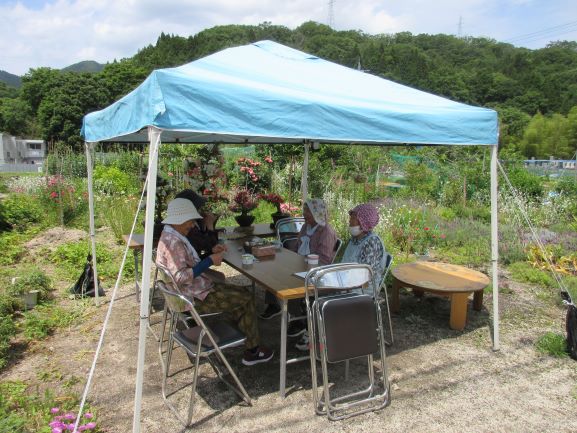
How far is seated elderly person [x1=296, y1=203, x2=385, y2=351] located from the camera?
3.13 m

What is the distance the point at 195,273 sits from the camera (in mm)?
2812

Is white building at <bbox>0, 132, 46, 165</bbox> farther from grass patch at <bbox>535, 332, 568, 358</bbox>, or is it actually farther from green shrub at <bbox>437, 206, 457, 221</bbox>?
grass patch at <bbox>535, 332, 568, 358</bbox>

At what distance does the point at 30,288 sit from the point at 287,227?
9.90 ft

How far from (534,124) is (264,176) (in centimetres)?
3794

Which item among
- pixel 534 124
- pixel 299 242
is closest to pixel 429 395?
pixel 299 242

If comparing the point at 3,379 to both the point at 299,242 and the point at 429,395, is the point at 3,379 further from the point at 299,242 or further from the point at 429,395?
the point at 429,395

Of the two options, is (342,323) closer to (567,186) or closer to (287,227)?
(287,227)

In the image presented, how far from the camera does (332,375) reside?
314 cm

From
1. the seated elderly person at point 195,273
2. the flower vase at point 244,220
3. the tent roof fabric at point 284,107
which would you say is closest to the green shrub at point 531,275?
the tent roof fabric at point 284,107

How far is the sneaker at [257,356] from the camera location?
10.5 feet

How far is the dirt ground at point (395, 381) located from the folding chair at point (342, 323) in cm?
12

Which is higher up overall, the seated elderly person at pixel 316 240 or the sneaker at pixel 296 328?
the seated elderly person at pixel 316 240

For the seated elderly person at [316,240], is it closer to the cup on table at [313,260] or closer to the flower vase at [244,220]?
the cup on table at [313,260]

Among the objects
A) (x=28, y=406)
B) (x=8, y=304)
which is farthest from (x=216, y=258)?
(x=8, y=304)
